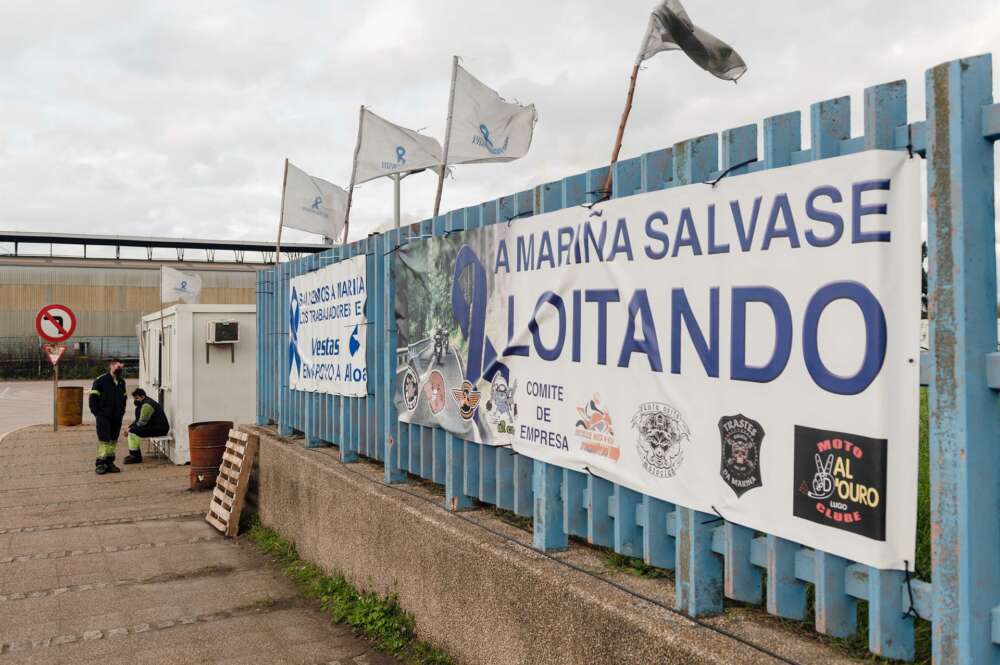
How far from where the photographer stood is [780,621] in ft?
10.3

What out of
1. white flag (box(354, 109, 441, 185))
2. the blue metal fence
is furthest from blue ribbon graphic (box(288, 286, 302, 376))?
the blue metal fence

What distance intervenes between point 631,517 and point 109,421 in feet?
35.9

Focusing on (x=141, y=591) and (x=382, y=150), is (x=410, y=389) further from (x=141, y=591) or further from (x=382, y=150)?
(x=382, y=150)

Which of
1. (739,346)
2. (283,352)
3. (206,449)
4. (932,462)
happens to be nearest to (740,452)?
(739,346)

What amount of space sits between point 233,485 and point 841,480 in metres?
7.67

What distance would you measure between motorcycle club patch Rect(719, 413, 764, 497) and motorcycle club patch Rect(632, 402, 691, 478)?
8.4 inches

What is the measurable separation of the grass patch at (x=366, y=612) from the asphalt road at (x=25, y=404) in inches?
566

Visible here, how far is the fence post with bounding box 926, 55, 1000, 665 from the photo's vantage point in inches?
93.0

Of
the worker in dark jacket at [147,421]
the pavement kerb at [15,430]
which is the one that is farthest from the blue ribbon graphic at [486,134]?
the pavement kerb at [15,430]

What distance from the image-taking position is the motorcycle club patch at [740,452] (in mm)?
2973

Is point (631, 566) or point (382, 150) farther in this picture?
point (382, 150)

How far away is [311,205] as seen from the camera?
11117 mm

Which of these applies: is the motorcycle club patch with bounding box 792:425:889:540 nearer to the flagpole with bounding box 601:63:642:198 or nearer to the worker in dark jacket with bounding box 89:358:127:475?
the flagpole with bounding box 601:63:642:198

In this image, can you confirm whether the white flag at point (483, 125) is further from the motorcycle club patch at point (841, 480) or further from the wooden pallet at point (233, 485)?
the motorcycle club patch at point (841, 480)
